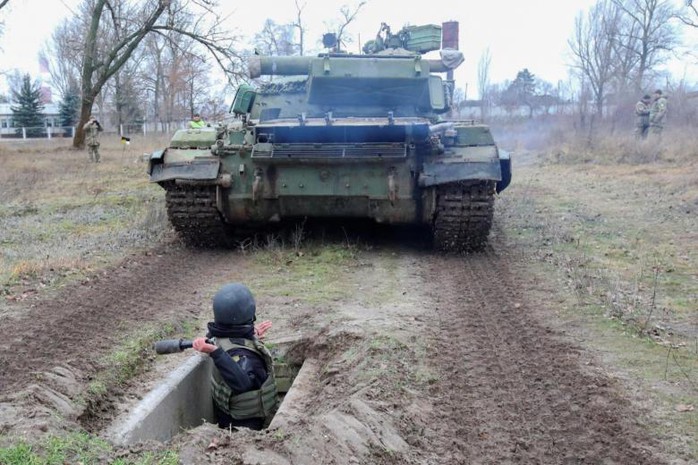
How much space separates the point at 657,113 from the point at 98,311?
1964 centimetres

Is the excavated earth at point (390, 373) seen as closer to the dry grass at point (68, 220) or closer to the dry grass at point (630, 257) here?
the dry grass at point (630, 257)

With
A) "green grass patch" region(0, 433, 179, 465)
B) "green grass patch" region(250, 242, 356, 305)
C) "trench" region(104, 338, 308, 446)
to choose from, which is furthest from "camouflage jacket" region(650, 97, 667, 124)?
"green grass patch" region(0, 433, 179, 465)

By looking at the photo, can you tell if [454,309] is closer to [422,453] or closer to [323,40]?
[422,453]

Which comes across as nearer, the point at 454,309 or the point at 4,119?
the point at 454,309

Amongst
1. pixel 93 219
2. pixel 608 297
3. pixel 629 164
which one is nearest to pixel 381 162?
pixel 608 297

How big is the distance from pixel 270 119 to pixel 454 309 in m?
3.78

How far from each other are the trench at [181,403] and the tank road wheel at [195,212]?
121 inches

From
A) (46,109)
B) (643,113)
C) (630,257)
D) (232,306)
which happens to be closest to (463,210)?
(630,257)

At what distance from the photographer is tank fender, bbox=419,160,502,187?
7.36 meters

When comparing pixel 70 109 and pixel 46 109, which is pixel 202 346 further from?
pixel 46 109

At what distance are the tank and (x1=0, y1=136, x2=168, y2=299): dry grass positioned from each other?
1147mm

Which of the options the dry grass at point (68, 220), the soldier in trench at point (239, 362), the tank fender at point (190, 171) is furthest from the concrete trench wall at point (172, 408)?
the tank fender at point (190, 171)

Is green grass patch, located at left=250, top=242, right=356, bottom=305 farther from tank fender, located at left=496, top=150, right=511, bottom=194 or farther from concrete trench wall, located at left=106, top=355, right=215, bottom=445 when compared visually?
tank fender, located at left=496, top=150, right=511, bottom=194

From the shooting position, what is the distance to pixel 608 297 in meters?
5.83
